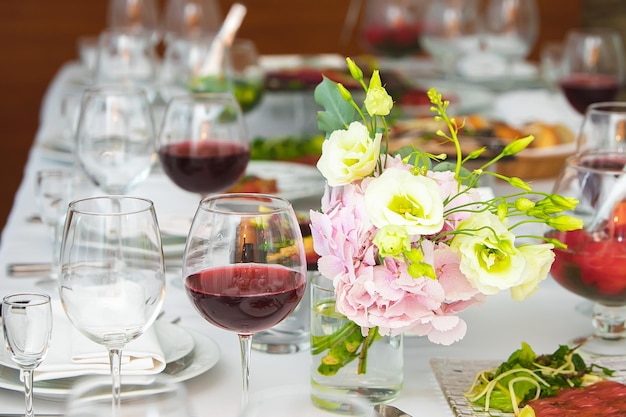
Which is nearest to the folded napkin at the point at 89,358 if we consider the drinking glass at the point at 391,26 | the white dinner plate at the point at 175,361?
the white dinner plate at the point at 175,361

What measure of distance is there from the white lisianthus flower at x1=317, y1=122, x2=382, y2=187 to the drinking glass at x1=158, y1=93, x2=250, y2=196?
1.95 ft

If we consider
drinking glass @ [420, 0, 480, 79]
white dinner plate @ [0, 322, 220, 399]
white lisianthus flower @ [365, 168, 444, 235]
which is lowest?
white dinner plate @ [0, 322, 220, 399]

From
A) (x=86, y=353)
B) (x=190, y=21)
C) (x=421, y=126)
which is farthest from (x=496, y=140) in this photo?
(x=190, y=21)

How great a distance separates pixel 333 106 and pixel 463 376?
12.1 inches

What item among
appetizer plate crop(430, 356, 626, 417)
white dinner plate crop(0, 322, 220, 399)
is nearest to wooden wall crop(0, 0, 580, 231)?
white dinner plate crop(0, 322, 220, 399)

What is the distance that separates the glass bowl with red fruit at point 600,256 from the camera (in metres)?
Answer: 1.13

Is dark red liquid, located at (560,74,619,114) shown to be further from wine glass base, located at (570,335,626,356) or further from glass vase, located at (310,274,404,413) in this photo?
glass vase, located at (310,274,404,413)

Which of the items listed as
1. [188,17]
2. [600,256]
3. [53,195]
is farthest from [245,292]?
[188,17]

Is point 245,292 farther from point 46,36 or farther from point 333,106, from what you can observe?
point 46,36

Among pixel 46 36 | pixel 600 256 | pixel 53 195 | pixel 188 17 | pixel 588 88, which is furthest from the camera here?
pixel 46 36

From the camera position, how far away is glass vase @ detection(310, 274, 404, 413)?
3.29 feet

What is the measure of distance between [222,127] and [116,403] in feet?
3.19

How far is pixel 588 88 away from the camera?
216 cm

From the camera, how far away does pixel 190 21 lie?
2.86 meters
